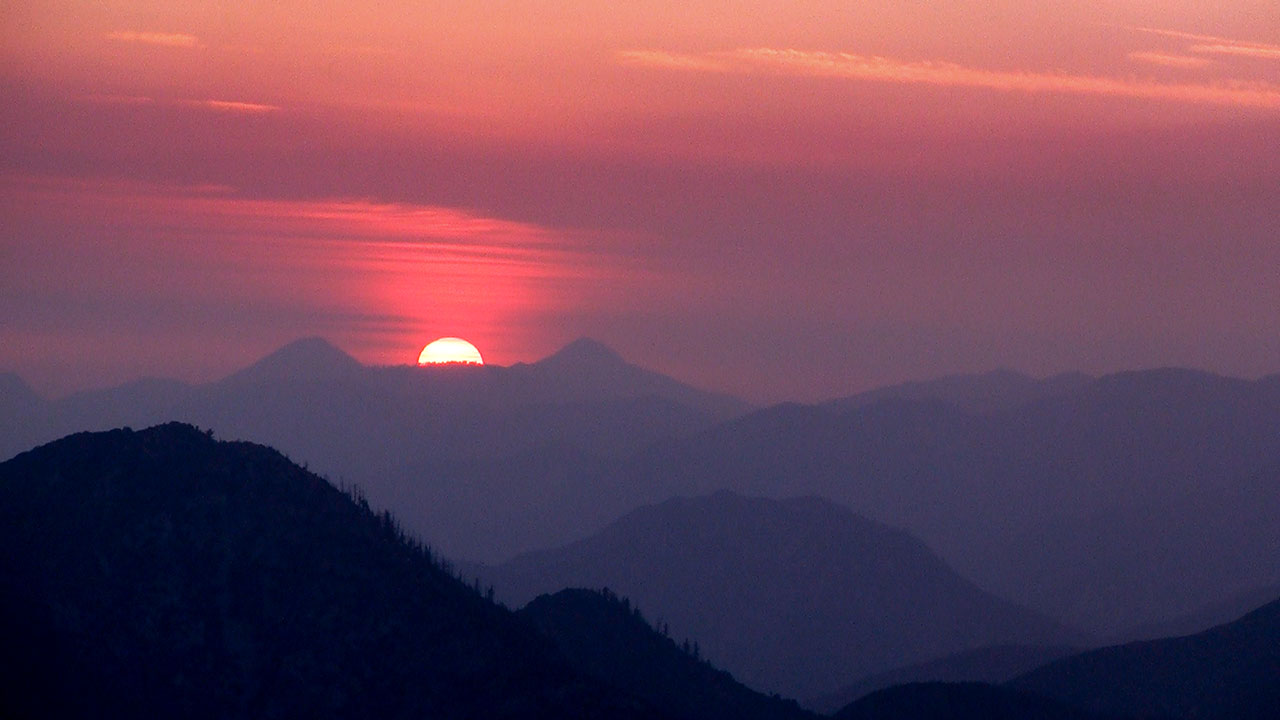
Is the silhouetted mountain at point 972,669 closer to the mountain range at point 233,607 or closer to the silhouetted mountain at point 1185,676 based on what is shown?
the silhouetted mountain at point 1185,676

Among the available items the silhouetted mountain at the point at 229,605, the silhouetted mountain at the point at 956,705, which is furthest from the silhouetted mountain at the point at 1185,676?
the silhouetted mountain at the point at 229,605

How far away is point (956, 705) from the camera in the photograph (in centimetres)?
8081

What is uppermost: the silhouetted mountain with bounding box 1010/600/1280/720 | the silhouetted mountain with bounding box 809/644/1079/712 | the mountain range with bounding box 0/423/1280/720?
the mountain range with bounding box 0/423/1280/720

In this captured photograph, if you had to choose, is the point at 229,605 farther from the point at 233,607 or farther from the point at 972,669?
the point at 972,669

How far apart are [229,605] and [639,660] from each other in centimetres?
2626

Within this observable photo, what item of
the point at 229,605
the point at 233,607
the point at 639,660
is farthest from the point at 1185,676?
the point at 229,605

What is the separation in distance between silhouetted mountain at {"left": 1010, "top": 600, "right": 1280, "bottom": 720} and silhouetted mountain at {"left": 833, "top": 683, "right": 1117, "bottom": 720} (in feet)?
41.6

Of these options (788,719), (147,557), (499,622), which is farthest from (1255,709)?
(147,557)

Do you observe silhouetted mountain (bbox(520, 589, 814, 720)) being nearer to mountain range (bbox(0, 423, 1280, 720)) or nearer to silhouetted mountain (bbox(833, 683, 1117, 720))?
mountain range (bbox(0, 423, 1280, 720))

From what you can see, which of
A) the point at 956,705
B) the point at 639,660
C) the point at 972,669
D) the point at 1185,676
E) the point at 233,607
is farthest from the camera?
the point at 972,669

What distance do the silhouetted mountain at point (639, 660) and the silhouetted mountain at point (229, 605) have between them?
11.6 metres

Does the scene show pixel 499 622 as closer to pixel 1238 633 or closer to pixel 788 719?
pixel 788 719

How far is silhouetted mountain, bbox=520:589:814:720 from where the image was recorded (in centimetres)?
7762

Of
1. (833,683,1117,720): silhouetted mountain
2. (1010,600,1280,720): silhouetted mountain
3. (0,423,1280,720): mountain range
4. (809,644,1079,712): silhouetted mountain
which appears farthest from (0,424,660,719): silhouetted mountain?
(809,644,1079,712): silhouetted mountain
